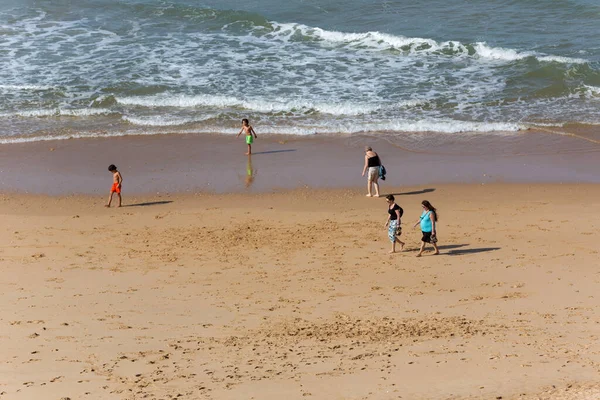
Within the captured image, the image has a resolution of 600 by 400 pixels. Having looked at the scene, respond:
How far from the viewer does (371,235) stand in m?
15.4

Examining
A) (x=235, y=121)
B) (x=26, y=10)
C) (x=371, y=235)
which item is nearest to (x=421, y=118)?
(x=235, y=121)

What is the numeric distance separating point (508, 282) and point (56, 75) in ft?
60.8

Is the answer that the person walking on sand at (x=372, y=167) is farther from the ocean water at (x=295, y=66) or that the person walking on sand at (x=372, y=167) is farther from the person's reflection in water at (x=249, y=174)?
the ocean water at (x=295, y=66)

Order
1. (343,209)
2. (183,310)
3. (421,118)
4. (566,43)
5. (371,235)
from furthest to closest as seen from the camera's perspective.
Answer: (566,43)
(421,118)
(343,209)
(371,235)
(183,310)

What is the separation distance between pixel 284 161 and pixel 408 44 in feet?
37.2

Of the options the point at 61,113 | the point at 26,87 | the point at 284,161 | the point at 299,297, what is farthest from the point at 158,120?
the point at 299,297

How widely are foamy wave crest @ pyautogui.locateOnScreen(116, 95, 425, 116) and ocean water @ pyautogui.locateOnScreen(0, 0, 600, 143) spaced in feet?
0.18

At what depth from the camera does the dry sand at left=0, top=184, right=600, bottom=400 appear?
31.0 feet

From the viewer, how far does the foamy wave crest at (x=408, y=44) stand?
1096 inches

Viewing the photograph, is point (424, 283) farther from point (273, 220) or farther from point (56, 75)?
point (56, 75)

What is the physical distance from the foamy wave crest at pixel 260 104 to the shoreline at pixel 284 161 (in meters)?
2.48

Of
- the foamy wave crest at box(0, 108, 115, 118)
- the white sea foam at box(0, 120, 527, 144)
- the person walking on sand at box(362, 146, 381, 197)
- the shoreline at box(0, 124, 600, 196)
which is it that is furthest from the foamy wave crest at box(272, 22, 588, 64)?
the person walking on sand at box(362, 146, 381, 197)

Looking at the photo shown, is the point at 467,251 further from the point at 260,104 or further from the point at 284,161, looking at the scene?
the point at 260,104

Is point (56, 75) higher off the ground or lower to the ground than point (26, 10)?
lower
